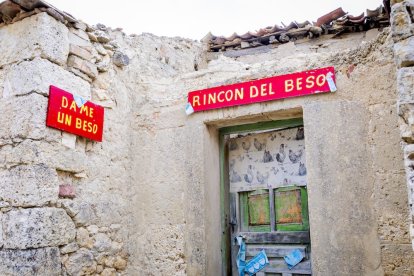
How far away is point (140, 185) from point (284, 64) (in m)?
1.71

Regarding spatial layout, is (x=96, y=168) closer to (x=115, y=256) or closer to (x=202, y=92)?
(x=115, y=256)

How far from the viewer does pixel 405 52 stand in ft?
5.36

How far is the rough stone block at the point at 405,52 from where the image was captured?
5.32 ft

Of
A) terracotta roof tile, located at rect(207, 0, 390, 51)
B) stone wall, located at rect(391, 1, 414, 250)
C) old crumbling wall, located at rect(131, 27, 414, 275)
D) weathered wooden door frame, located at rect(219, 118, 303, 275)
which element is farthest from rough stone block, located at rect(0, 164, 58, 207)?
terracotta roof tile, located at rect(207, 0, 390, 51)

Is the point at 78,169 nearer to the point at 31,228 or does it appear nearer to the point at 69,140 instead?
the point at 69,140

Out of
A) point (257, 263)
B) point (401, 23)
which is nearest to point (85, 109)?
point (257, 263)

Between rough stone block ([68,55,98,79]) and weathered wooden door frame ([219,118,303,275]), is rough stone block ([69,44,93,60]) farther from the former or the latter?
weathered wooden door frame ([219,118,303,275])

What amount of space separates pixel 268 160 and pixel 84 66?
184 centimetres

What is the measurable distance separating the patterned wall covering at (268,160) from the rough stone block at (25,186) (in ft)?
5.73

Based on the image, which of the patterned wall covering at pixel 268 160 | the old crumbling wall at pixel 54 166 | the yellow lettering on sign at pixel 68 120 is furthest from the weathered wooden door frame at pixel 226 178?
the yellow lettering on sign at pixel 68 120

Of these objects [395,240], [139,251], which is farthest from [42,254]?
[395,240]

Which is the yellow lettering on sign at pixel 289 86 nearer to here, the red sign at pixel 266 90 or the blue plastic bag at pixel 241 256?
the red sign at pixel 266 90

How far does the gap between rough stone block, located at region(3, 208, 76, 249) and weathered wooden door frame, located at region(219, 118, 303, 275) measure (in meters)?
1.47

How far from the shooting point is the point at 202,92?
3396mm
